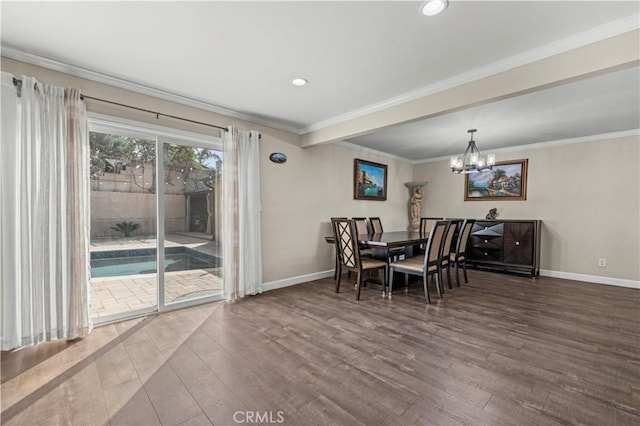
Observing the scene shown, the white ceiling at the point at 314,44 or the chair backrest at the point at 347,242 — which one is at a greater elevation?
the white ceiling at the point at 314,44

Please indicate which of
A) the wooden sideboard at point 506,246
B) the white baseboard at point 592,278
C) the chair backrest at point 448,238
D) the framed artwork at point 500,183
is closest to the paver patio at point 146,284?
the chair backrest at point 448,238

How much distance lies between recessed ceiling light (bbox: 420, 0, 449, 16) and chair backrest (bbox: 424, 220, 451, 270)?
2367 millimetres

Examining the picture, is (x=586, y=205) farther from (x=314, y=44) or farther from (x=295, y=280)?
(x=314, y=44)

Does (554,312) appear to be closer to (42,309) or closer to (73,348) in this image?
(73,348)

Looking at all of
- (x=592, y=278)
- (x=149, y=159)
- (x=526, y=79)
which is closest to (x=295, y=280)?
(x=149, y=159)

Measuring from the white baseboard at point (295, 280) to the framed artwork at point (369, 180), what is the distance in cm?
163

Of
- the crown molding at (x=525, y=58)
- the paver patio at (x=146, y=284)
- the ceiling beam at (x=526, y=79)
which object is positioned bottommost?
the paver patio at (x=146, y=284)

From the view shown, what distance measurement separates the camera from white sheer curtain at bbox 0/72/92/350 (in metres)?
2.21

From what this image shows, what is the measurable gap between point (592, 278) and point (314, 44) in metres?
5.71

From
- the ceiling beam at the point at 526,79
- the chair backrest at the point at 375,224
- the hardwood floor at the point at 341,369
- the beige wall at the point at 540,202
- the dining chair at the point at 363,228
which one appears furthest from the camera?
the chair backrest at the point at 375,224

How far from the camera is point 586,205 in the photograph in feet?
15.5

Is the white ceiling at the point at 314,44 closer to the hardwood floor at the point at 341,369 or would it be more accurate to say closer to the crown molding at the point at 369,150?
the crown molding at the point at 369,150

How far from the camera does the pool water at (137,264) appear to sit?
286cm

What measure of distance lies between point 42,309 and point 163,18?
100 inches
